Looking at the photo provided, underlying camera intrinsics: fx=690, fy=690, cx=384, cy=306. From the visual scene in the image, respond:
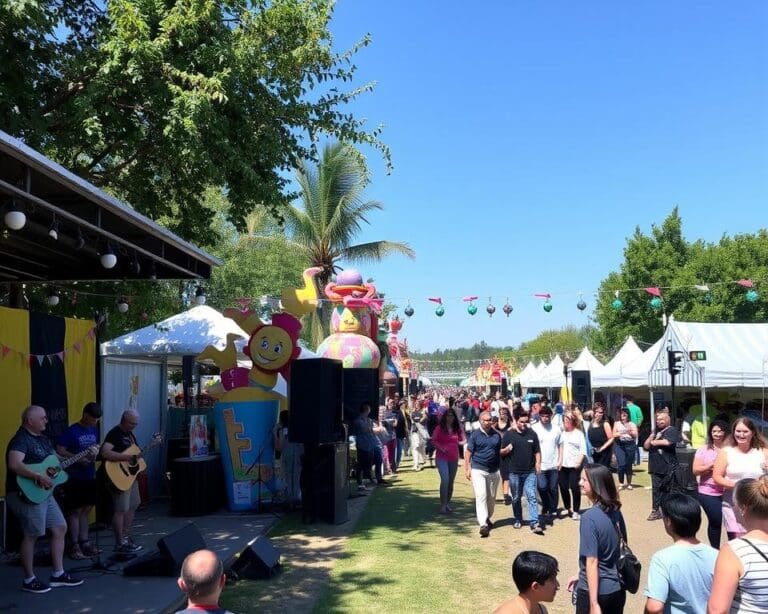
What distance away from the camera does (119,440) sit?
7.82 metres

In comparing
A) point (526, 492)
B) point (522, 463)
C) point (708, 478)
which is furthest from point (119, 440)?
point (708, 478)

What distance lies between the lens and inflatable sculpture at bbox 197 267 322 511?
11109 mm

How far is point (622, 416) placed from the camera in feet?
44.7

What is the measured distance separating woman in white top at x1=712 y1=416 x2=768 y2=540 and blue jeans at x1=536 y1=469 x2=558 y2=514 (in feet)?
14.6

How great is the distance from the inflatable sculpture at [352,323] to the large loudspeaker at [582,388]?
20.9 feet

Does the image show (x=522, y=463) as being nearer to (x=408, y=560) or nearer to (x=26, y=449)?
(x=408, y=560)

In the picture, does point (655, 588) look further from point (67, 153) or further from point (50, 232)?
point (67, 153)

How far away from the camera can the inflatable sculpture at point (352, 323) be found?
52.7 feet

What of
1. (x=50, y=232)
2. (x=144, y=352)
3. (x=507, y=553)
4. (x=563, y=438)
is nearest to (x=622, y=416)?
(x=563, y=438)

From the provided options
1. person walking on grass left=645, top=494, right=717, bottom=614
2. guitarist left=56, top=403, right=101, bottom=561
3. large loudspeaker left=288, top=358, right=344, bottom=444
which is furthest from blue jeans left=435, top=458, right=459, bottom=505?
person walking on grass left=645, top=494, right=717, bottom=614

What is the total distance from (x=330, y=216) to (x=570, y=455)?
15266 mm

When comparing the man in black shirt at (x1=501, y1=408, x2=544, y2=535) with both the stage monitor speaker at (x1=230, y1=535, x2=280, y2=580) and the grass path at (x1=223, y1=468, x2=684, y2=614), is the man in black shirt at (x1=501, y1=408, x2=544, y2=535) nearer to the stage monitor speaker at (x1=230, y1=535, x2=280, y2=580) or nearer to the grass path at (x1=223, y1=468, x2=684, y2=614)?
the grass path at (x1=223, y1=468, x2=684, y2=614)

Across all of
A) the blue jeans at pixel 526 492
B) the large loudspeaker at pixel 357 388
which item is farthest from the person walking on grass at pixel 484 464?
the large loudspeaker at pixel 357 388

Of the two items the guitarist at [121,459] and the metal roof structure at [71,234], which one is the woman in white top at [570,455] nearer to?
the metal roof structure at [71,234]
